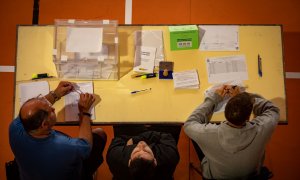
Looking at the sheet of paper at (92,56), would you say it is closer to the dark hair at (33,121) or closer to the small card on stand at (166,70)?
the small card on stand at (166,70)

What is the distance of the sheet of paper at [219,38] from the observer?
217 cm

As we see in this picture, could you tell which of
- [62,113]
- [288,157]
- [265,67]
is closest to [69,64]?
[62,113]

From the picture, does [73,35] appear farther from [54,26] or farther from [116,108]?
[116,108]

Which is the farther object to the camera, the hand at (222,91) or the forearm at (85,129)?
the hand at (222,91)

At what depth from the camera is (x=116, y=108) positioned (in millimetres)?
2117

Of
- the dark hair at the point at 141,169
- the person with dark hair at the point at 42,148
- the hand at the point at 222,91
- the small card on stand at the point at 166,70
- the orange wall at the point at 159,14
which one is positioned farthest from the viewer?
the orange wall at the point at 159,14

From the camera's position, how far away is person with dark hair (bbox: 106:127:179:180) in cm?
147

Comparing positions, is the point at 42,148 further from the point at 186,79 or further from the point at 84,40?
the point at 186,79

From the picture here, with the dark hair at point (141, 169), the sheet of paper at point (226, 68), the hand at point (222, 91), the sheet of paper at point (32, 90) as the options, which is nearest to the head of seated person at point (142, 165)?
the dark hair at point (141, 169)

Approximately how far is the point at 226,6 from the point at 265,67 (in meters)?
1.48

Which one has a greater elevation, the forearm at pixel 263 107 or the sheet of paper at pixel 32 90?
the sheet of paper at pixel 32 90

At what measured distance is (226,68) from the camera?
6.98 ft

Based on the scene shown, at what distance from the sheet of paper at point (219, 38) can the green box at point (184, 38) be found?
53 millimetres

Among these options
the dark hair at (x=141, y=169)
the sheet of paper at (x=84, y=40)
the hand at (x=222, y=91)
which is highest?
the sheet of paper at (x=84, y=40)
